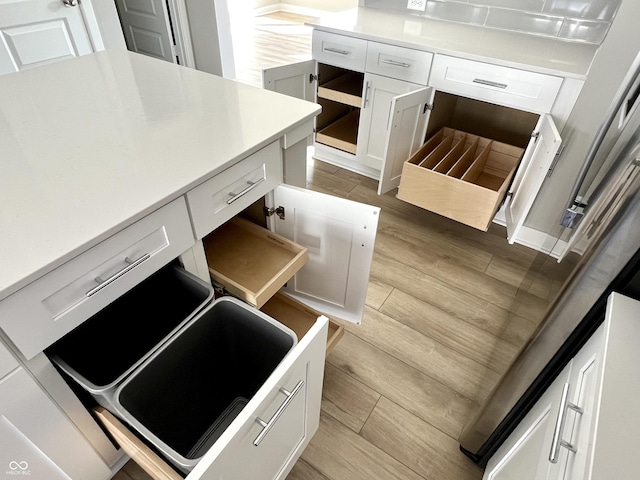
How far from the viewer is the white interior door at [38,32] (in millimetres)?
2168

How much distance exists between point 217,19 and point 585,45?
2.44m

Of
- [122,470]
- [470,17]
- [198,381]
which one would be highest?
[470,17]

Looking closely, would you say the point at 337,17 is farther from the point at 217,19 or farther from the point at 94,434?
the point at 94,434

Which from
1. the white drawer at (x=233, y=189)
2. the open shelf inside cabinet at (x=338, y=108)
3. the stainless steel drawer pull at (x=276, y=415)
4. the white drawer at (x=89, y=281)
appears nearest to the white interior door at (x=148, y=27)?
the open shelf inside cabinet at (x=338, y=108)

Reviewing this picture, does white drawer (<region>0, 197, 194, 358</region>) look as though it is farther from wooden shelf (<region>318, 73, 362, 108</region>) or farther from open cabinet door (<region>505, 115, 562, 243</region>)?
wooden shelf (<region>318, 73, 362, 108</region>)

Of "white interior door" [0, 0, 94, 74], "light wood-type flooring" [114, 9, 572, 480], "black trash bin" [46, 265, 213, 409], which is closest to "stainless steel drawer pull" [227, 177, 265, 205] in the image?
"black trash bin" [46, 265, 213, 409]

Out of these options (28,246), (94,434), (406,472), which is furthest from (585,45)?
(94,434)

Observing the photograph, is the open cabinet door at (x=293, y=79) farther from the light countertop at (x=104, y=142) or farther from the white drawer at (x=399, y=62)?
the light countertop at (x=104, y=142)

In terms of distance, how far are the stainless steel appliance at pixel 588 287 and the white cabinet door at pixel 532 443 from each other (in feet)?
0.09

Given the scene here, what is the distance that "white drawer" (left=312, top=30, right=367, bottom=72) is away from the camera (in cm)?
213

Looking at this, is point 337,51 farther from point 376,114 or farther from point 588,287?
point 588,287

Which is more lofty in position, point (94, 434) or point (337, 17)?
point (337, 17)

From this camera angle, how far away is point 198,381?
3.79ft

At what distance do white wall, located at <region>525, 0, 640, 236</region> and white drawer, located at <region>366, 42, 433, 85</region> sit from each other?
0.70 m
